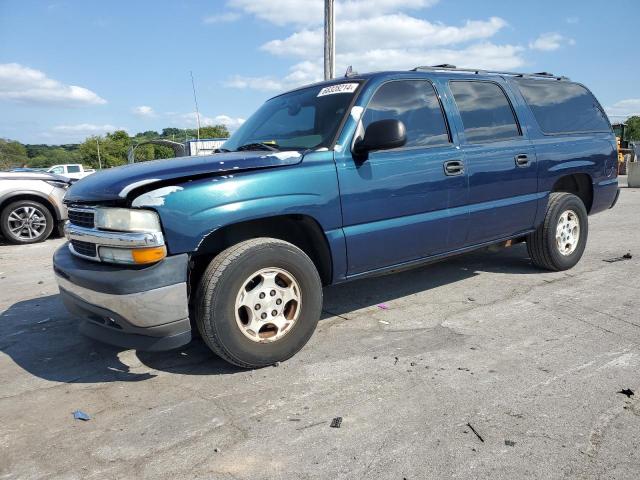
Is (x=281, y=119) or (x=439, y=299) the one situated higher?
(x=281, y=119)

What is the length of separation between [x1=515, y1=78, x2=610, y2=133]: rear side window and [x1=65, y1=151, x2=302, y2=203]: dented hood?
Result: 9.30ft

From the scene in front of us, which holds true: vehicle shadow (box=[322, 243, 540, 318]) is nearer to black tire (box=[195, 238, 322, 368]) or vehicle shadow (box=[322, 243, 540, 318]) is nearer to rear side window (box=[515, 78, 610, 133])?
black tire (box=[195, 238, 322, 368])

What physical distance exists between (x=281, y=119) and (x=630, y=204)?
32.8ft

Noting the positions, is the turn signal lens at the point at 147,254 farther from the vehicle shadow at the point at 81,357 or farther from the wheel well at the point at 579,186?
the wheel well at the point at 579,186

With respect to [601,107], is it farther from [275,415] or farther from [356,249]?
[275,415]

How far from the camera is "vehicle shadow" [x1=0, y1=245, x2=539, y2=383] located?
3150mm

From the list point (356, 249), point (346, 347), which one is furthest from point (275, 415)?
point (356, 249)

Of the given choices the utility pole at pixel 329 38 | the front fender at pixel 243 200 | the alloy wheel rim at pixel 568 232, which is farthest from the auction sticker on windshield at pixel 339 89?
the utility pole at pixel 329 38

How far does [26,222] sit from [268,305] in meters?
6.94

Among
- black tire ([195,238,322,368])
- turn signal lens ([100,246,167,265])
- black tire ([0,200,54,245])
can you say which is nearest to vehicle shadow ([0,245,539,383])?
black tire ([195,238,322,368])

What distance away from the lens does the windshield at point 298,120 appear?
3.50 meters

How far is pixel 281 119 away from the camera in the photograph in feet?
13.1

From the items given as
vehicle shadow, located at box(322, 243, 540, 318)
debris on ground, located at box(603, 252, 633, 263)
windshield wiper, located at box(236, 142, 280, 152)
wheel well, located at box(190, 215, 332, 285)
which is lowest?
debris on ground, located at box(603, 252, 633, 263)

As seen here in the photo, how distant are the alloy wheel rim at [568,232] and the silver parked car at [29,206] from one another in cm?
751
